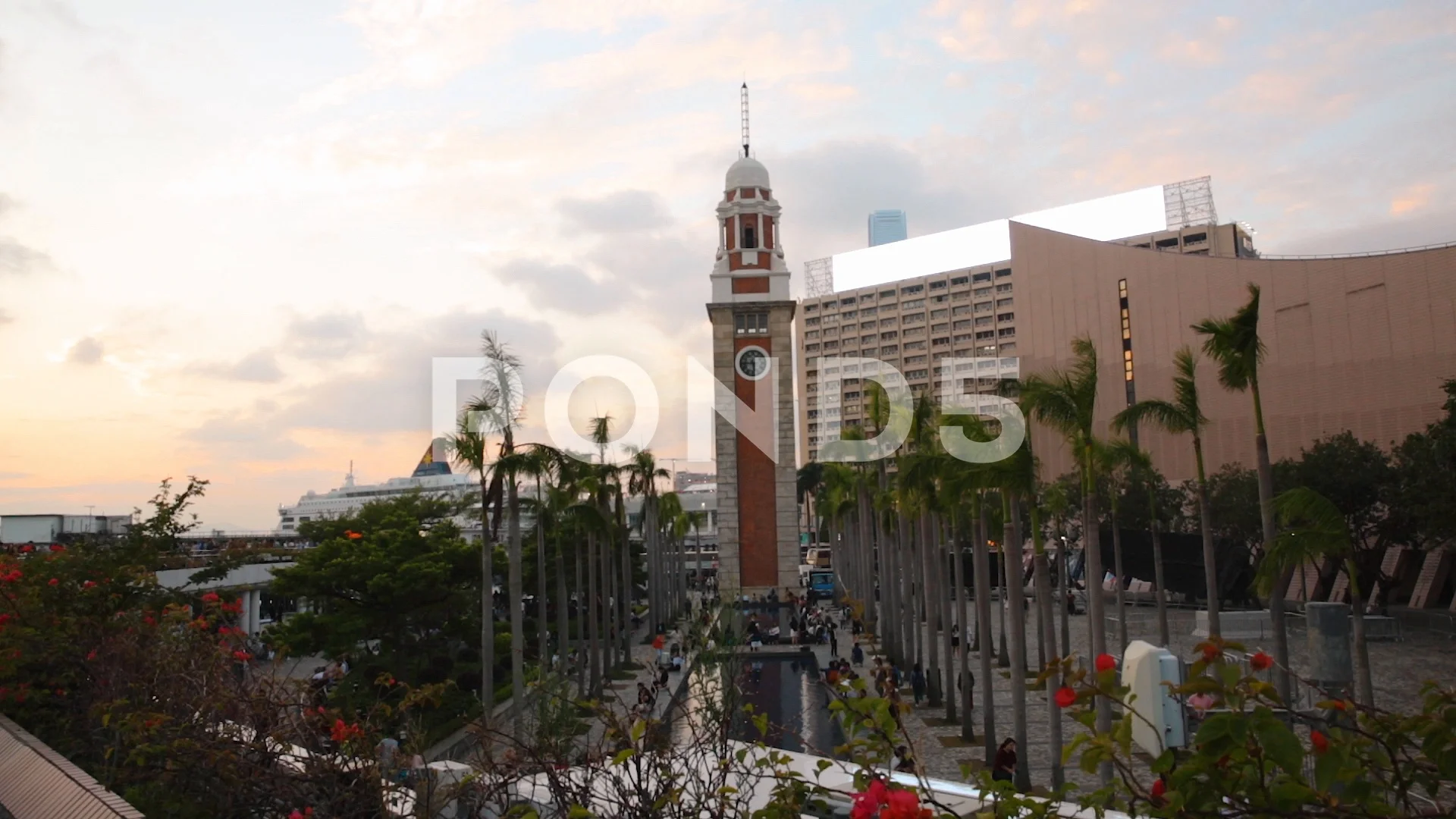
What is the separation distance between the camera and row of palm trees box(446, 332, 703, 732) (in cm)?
1409

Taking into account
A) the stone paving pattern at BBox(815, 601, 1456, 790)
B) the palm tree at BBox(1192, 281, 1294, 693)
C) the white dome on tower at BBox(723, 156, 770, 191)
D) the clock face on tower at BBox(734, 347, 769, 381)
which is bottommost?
the stone paving pattern at BBox(815, 601, 1456, 790)

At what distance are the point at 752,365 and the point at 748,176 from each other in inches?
338

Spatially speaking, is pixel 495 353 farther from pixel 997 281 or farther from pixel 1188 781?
pixel 997 281

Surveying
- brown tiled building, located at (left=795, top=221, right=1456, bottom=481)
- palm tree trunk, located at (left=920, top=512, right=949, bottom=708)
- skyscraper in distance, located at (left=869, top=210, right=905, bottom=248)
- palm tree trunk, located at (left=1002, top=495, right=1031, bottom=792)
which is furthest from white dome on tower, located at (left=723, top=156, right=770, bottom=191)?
skyscraper in distance, located at (left=869, top=210, right=905, bottom=248)

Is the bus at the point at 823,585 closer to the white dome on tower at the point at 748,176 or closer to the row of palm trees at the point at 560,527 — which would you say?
the row of palm trees at the point at 560,527

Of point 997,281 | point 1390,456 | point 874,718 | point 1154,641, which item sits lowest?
point 1154,641

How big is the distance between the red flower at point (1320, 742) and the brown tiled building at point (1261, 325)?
853 inches

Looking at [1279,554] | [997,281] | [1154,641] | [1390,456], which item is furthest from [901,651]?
[997,281]

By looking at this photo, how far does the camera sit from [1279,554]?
9180 mm

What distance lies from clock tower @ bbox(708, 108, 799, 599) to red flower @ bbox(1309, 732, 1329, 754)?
39.8m

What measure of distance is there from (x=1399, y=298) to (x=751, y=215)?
2417 centimetres

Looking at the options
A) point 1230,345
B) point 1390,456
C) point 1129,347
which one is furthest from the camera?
point 1129,347

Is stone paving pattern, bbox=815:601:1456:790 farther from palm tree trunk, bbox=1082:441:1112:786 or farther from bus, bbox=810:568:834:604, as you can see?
bus, bbox=810:568:834:604

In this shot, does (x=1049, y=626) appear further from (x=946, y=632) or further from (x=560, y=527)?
(x=560, y=527)
